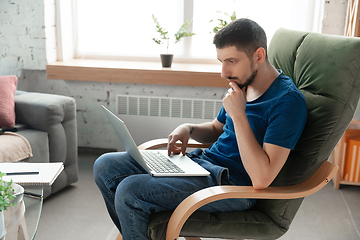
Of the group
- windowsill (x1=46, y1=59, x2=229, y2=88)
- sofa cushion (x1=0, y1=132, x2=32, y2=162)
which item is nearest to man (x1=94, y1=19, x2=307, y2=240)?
sofa cushion (x1=0, y1=132, x2=32, y2=162)

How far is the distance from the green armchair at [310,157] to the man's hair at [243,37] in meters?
0.27

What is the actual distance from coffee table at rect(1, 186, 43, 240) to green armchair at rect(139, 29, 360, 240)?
1.24 ft

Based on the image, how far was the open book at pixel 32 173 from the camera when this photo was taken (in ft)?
3.69

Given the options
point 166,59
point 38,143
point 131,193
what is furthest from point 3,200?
point 166,59

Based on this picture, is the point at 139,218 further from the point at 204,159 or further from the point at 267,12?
the point at 267,12

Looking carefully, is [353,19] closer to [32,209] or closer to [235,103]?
[235,103]

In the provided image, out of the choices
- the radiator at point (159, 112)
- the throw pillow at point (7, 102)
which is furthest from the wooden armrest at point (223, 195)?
the radiator at point (159, 112)

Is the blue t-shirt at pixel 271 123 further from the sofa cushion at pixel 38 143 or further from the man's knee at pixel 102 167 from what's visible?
the sofa cushion at pixel 38 143

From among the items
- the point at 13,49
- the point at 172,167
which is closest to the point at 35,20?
the point at 13,49

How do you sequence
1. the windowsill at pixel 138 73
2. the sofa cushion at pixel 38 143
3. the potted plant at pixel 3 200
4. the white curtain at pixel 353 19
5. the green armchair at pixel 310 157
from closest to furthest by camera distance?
the potted plant at pixel 3 200, the green armchair at pixel 310 157, the sofa cushion at pixel 38 143, the white curtain at pixel 353 19, the windowsill at pixel 138 73

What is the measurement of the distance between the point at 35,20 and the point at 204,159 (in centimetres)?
201

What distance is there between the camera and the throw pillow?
211 cm

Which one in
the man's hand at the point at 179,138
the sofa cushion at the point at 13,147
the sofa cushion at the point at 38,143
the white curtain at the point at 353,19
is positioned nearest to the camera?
the man's hand at the point at 179,138

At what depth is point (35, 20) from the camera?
2.80 m
